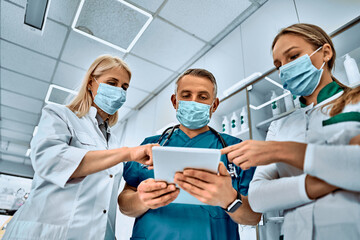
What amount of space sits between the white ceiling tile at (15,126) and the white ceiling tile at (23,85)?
1.75m

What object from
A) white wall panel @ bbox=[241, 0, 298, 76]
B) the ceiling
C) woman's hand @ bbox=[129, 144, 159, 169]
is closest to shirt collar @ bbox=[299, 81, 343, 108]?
woman's hand @ bbox=[129, 144, 159, 169]

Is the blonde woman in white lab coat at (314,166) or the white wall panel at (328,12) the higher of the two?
the white wall panel at (328,12)

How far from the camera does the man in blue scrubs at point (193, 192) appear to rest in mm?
841

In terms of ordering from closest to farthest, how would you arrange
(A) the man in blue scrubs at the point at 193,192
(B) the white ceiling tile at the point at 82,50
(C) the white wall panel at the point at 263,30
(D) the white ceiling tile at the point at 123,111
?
(A) the man in blue scrubs at the point at 193,192
(C) the white wall panel at the point at 263,30
(B) the white ceiling tile at the point at 82,50
(D) the white ceiling tile at the point at 123,111

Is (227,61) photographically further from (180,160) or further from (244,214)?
(180,160)

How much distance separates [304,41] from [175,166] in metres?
0.86

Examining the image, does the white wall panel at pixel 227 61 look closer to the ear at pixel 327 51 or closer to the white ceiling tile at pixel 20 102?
the ear at pixel 327 51

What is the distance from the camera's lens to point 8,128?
6047 millimetres

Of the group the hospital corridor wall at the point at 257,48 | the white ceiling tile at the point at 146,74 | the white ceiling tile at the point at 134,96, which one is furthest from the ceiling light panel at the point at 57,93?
the hospital corridor wall at the point at 257,48

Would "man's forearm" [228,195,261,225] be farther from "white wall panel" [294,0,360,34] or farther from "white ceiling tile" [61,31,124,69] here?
"white ceiling tile" [61,31,124,69]

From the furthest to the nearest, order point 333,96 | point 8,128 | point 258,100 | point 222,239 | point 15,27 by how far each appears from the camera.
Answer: point 8,128 < point 15,27 < point 258,100 < point 222,239 < point 333,96

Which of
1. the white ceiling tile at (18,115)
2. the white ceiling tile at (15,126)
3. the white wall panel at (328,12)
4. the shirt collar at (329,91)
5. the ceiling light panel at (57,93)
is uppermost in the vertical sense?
the ceiling light panel at (57,93)

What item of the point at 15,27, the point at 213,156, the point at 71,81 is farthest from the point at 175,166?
the point at 71,81

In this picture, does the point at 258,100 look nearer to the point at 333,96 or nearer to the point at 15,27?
the point at 333,96
